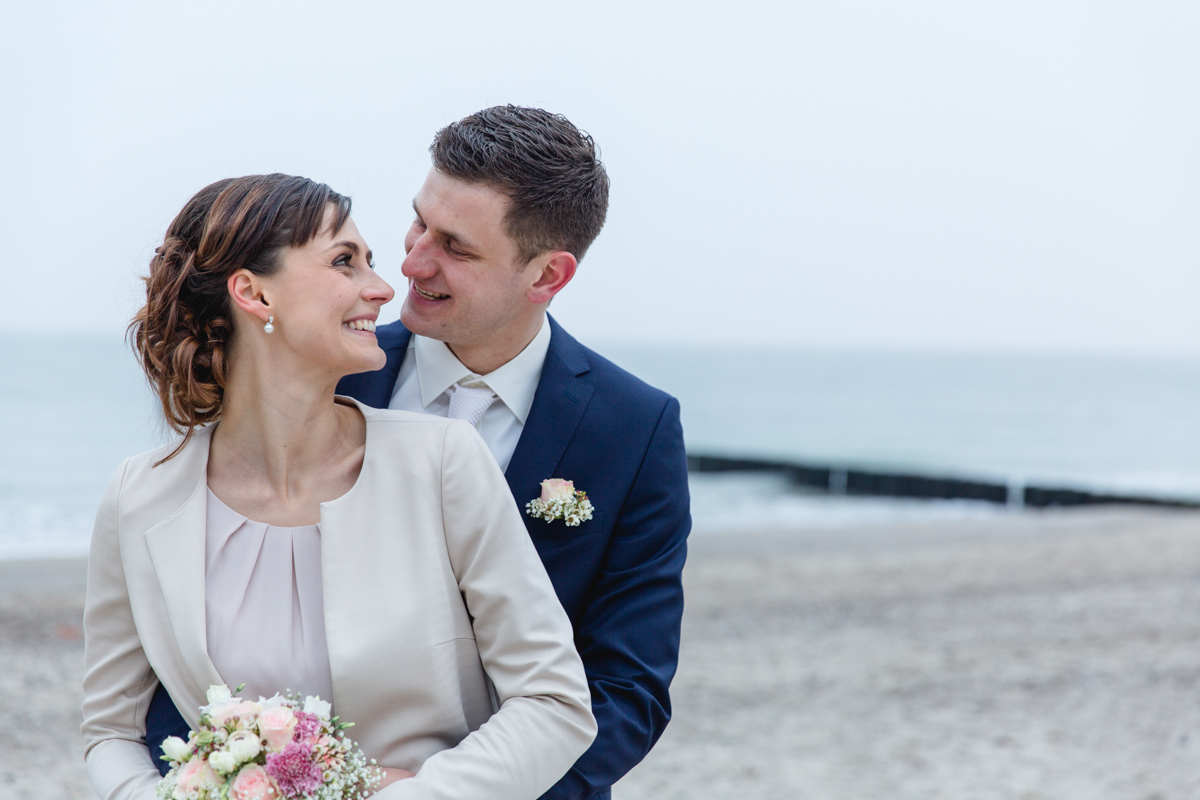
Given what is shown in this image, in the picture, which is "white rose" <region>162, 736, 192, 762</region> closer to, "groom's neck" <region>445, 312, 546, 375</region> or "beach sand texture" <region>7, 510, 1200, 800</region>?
"groom's neck" <region>445, 312, 546, 375</region>

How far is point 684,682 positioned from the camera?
890 cm

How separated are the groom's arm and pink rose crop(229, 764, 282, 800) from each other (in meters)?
0.73

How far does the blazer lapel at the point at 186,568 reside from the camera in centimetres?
220

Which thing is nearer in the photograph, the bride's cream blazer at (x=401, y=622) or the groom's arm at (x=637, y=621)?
the bride's cream blazer at (x=401, y=622)

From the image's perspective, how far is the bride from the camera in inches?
87.5

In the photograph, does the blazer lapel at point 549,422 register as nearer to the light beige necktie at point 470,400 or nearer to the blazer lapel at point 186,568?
the light beige necktie at point 470,400

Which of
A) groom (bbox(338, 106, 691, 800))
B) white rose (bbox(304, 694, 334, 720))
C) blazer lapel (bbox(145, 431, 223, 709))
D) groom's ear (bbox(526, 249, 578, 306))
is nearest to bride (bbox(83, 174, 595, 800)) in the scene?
blazer lapel (bbox(145, 431, 223, 709))

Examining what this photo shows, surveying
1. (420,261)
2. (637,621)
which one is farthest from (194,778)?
(420,261)

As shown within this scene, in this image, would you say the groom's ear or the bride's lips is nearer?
the bride's lips

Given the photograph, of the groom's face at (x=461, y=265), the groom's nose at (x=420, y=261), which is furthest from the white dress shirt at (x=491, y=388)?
the groom's nose at (x=420, y=261)

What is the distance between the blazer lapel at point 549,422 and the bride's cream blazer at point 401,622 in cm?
34

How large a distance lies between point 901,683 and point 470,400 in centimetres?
708

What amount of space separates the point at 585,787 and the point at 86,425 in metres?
36.4

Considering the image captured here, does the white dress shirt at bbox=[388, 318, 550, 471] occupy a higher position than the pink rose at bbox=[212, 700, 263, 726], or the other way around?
the white dress shirt at bbox=[388, 318, 550, 471]
